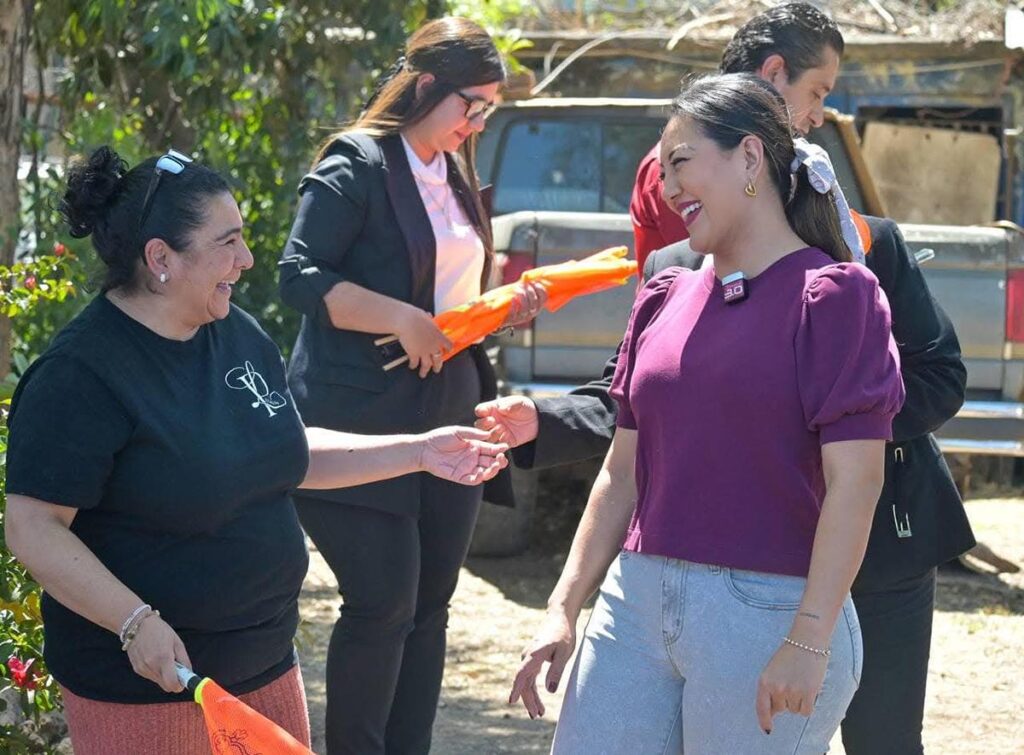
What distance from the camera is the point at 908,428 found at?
3.18 metres

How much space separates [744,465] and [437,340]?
62.6 inches

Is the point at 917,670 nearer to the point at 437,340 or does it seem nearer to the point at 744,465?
the point at 744,465

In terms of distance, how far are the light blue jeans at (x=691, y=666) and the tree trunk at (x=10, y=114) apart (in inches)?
132

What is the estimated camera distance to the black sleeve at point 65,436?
2.76 meters

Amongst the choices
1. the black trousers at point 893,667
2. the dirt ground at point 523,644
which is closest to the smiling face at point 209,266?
the black trousers at point 893,667

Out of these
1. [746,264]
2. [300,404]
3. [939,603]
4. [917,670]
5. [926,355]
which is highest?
[746,264]

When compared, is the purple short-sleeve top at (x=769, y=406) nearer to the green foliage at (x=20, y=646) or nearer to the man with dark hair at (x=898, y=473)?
the man with dark hair at (x=898, y=473)

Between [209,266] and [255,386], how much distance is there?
0.84 feet

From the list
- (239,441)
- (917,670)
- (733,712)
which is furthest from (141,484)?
(917,670)

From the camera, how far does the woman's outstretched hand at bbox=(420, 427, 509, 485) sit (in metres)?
3.36

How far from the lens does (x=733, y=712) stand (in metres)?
2.65

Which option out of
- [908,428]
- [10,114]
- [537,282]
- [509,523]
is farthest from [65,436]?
[509,523]

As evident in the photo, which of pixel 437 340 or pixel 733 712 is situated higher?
pixel 437 340

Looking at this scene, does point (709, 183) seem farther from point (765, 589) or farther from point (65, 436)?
point (65, 436)
